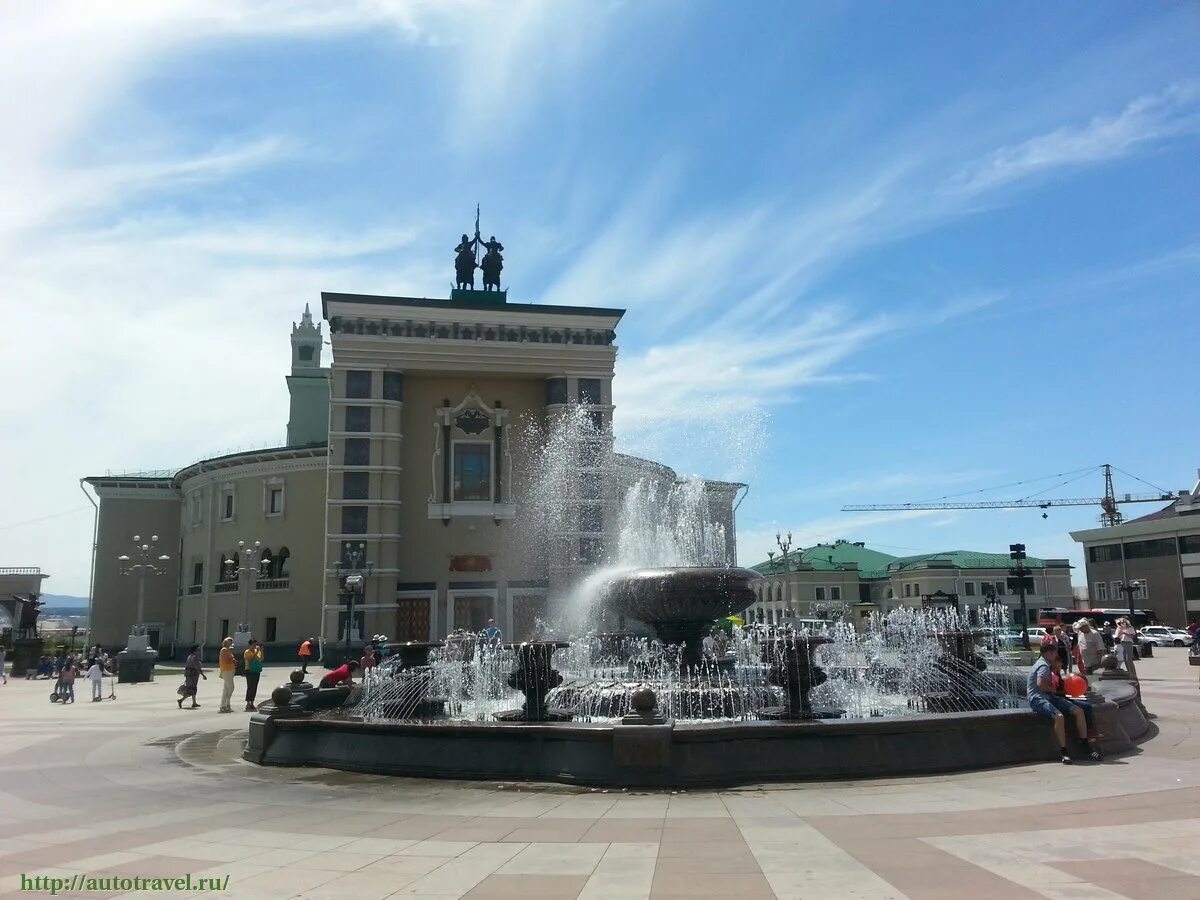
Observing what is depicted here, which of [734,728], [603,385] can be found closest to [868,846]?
[734,728]

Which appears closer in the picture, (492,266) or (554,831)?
(554,831)

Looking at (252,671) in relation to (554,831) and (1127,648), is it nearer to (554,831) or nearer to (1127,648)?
(554,831)

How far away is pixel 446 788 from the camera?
30.5ft

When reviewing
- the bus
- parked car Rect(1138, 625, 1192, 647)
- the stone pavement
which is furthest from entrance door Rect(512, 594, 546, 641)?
parked car Rect(1138, 625, 1192, 647)

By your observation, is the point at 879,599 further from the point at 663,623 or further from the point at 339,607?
the point at 663,623

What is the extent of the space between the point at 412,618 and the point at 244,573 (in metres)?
9.62

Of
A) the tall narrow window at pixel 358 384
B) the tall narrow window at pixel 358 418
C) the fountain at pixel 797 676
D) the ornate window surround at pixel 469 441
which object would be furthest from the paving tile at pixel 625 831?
the tall narrow window at pixel 358 384

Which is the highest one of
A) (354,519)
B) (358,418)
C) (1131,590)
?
(358,418)

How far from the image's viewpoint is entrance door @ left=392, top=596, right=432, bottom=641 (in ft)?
130

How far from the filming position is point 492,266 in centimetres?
4828

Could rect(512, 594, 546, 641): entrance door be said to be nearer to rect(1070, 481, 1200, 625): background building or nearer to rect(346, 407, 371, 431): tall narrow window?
rect(346, 407, 371, 431): tall narrow window

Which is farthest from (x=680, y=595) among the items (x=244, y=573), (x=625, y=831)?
(x=244, y=573)

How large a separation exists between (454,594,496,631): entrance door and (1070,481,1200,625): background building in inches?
1868

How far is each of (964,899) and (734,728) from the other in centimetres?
396
